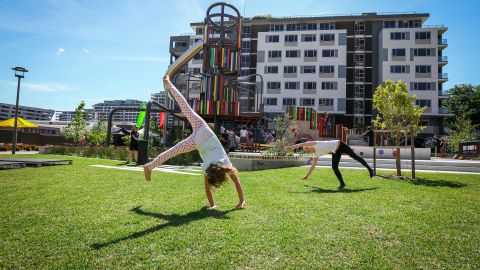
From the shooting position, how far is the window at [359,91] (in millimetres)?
55697

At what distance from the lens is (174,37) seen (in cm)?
6362

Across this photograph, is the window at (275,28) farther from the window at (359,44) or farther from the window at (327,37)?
the window at (359,44)

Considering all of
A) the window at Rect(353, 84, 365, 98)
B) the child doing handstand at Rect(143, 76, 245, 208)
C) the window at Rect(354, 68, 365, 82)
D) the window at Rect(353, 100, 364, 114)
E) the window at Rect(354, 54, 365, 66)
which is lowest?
the child doing handstand at Rect(143, 76, 245, 208)

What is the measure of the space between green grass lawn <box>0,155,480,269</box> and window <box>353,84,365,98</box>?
5127cm

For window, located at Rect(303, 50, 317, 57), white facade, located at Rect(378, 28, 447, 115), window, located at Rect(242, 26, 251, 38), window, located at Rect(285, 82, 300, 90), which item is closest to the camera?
white facade, located at Rect(378, 28, 447, 115)

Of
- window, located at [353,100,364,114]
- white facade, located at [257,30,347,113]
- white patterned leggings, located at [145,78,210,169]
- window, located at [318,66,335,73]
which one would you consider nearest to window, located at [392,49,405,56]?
white facade, located at [257,30,347,113]

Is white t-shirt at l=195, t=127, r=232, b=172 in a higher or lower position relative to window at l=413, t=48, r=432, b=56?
lower

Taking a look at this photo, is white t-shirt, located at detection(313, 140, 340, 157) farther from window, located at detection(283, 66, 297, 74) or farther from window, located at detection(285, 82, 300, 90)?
window, located at detection(283, 66, 297, 74)

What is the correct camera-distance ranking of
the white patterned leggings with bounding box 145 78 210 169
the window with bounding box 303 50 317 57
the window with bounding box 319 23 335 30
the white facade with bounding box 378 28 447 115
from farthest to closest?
the window with bounding box 319 23 335 30 → the window with bounding box 303 50 317 57 → the white facade with bounding box 378 28 447 115 → the white patterned leggings with bounding box 145 78 210 169

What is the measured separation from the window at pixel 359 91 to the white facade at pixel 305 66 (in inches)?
154

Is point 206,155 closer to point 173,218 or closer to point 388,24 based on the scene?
point 173,218

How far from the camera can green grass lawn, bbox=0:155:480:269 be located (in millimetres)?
3469

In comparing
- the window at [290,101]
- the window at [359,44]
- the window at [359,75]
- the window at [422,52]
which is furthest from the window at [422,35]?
the window at [290,101]

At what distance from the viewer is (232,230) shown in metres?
4.48
